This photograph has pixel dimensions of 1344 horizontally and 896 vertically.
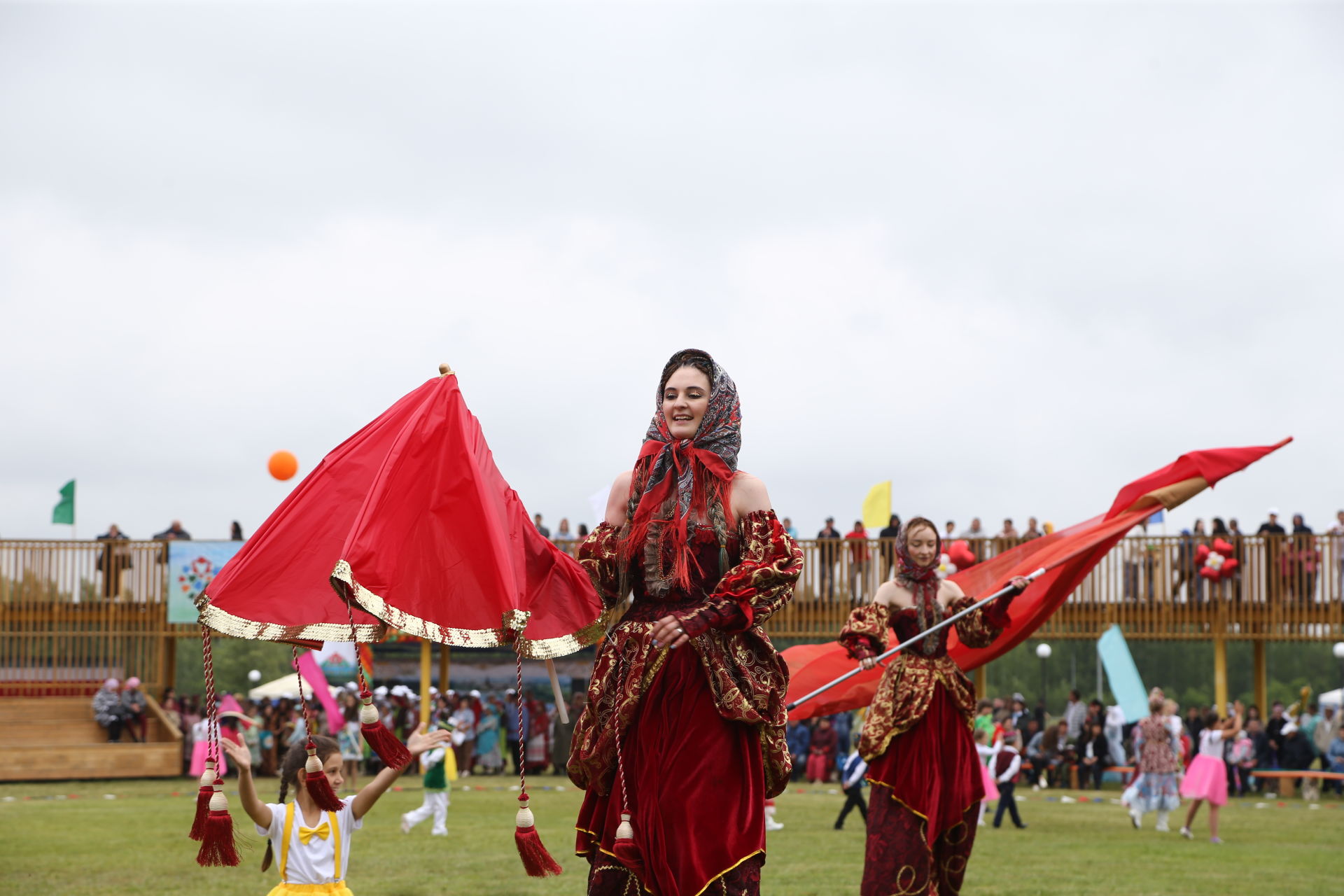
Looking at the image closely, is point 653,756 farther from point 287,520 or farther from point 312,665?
point 312,665

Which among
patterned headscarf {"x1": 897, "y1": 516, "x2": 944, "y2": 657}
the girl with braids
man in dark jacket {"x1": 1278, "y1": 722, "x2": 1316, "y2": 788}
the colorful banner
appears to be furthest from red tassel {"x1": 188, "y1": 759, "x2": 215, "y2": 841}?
man in dark jacket {"x1": 1278, "y1": 722, "x2": 1316, "y2": 788}

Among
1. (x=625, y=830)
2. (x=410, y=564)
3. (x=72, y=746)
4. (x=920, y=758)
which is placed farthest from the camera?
(x=72, y=746)

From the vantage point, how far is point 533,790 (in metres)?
23.8

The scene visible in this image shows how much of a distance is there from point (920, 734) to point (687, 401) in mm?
3655

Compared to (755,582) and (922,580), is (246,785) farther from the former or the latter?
(922,580)

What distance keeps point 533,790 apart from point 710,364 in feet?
64.4

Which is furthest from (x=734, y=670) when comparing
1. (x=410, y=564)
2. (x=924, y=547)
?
(x=924, y=547)

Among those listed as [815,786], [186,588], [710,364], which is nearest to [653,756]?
[710,364]

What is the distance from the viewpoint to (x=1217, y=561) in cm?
2516

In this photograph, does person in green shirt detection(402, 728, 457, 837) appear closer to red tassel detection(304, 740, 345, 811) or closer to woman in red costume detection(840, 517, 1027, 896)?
woman in red costume detection(840, 517, 1027, 896)

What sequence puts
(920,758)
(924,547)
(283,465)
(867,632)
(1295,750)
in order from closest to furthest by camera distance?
1. (920,758)
2. (867,632)
3. (924,547)
4. (283,465)
5. (1295,750)

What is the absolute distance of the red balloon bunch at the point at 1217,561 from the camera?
2514 cm

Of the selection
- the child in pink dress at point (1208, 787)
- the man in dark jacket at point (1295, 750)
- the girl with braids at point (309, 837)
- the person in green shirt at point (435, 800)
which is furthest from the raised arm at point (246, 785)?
the man in dark jacket at point (1295, 750)

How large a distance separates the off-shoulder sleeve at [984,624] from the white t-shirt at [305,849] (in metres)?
3.90
